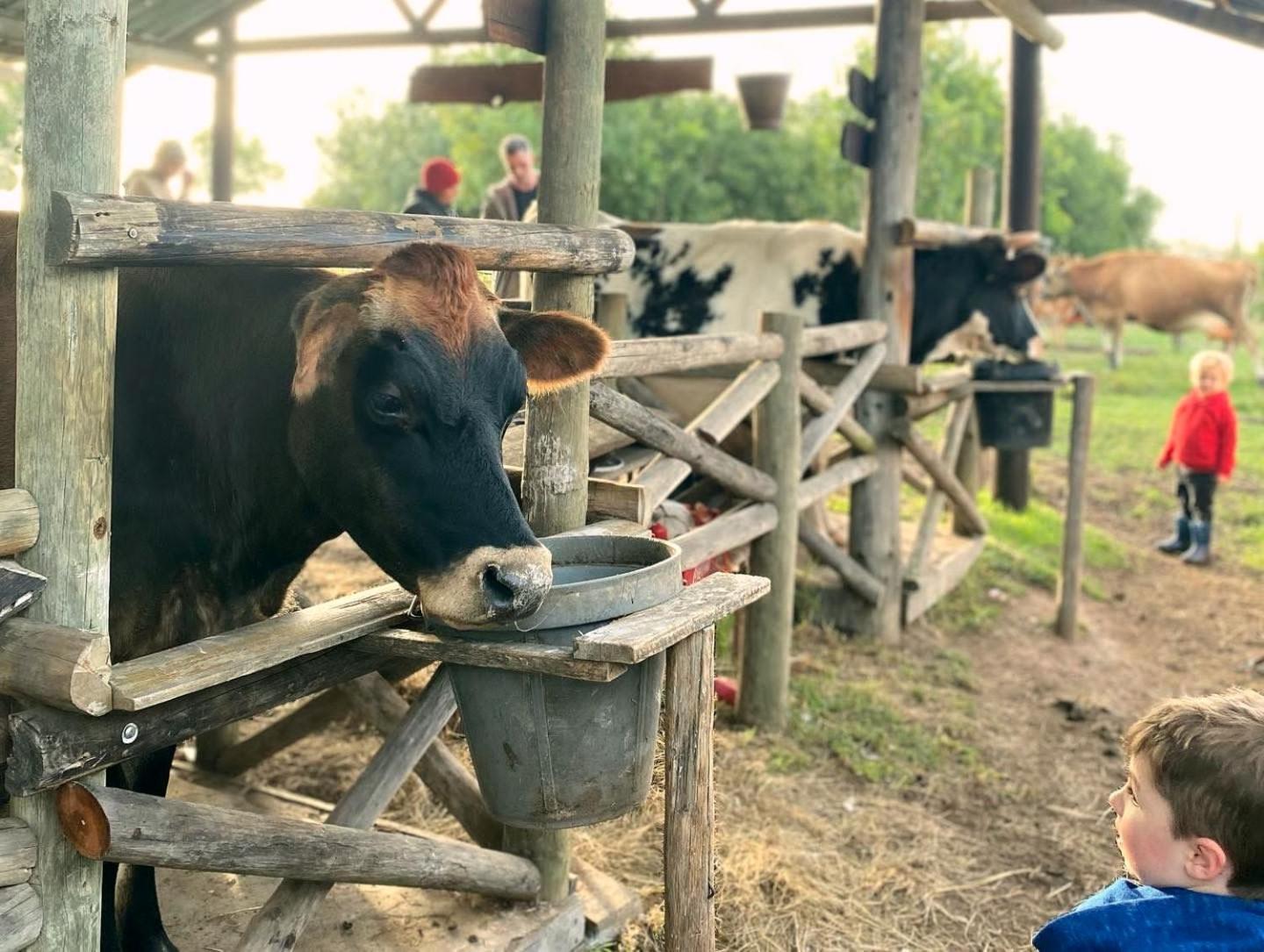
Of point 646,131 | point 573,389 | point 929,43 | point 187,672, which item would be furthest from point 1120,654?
point 929,43

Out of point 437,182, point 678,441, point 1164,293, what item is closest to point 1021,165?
point 437,182

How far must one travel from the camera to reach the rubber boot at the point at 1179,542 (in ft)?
31.6

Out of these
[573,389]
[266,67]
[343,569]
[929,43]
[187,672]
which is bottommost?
[343,569]

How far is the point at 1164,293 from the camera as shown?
22766 millimetres

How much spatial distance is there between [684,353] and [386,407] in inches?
85.0

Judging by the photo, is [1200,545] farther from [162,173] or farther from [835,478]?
[162,173]

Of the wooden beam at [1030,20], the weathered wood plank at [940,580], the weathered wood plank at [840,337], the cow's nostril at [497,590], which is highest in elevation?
the wooden beam at [1030,20]

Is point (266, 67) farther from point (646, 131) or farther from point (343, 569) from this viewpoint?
point (646, 131)

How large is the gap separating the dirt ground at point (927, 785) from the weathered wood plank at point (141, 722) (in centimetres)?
107

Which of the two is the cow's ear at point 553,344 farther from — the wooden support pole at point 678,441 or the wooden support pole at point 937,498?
the wooden support pole at point 937,498

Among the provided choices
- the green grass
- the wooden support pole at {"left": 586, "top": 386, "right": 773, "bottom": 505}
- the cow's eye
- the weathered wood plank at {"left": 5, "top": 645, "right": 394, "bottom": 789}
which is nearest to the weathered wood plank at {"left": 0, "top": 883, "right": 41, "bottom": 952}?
the weathered wood plank at {"left": 5, "top": 645, "right": 394, "bottom": 789}

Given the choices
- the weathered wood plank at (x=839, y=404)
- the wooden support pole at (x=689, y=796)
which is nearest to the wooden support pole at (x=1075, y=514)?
the weathered wood plank at (x=839, y=404)

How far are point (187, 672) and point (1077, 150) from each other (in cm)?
3956

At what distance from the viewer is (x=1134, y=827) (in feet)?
7.09
